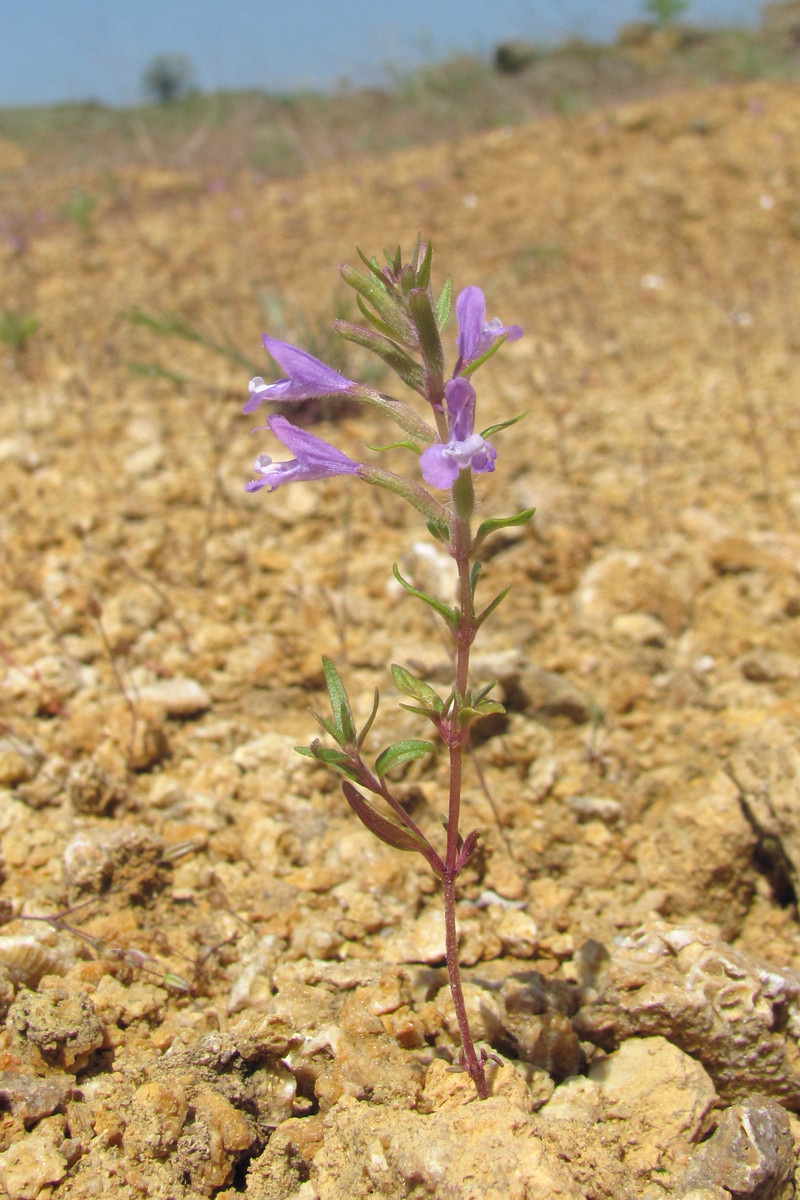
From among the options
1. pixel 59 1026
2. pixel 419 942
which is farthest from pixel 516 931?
pixel 59 1026

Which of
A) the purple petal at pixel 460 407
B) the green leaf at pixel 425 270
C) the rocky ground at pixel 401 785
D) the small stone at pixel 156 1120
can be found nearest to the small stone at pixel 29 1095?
the rocky ground at pixel 401 785

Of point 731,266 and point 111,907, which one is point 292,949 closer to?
point 111,907

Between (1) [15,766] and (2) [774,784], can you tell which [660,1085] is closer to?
(2) [774,784]

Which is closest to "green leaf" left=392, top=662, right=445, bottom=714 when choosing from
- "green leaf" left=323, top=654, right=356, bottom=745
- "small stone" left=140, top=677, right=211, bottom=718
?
"green leaf" left=323, top=654, right=356, bottom=745

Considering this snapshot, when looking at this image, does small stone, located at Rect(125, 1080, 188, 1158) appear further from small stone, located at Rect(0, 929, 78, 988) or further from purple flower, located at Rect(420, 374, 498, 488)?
purple flower, located at Rect(420, 374, 498, 488)

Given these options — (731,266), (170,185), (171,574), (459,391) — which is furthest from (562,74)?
(459,391)
